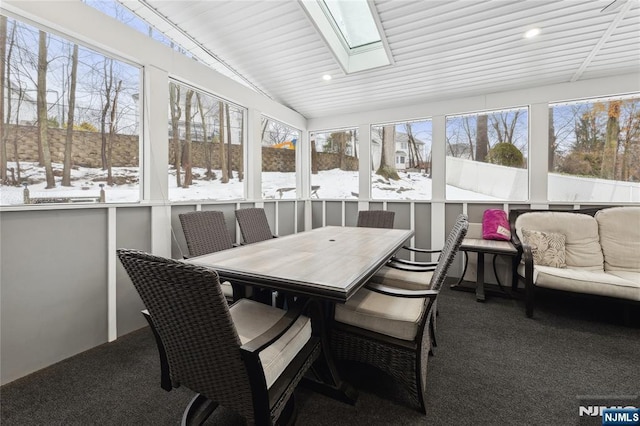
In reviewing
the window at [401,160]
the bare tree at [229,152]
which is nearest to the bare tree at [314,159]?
the window at [401,160]

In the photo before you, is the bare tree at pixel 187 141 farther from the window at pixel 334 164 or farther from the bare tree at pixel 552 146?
the bare tree at pixel 552 146

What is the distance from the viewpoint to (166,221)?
Result: 2.64 meters

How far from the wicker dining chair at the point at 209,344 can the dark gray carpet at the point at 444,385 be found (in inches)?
20.6

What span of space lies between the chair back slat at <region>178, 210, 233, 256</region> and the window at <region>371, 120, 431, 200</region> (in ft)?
9.22

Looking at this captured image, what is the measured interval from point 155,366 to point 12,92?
2.12 metres

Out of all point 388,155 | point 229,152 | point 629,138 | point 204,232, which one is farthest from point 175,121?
point 629,138

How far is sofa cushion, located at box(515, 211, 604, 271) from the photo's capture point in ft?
9.59

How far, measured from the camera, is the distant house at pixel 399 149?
437 cm

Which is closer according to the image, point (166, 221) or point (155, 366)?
point (155, 366)

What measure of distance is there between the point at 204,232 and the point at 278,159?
7.68 feet

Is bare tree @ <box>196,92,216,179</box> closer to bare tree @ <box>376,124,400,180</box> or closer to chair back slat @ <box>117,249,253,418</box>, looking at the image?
chair back slat @ <box>117,249,253,418</box>

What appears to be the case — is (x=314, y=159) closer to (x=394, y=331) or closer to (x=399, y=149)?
(x=399, y=149)

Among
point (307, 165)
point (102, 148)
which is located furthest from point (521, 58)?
point (102, 148)

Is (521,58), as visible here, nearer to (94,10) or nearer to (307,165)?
(307,165)
